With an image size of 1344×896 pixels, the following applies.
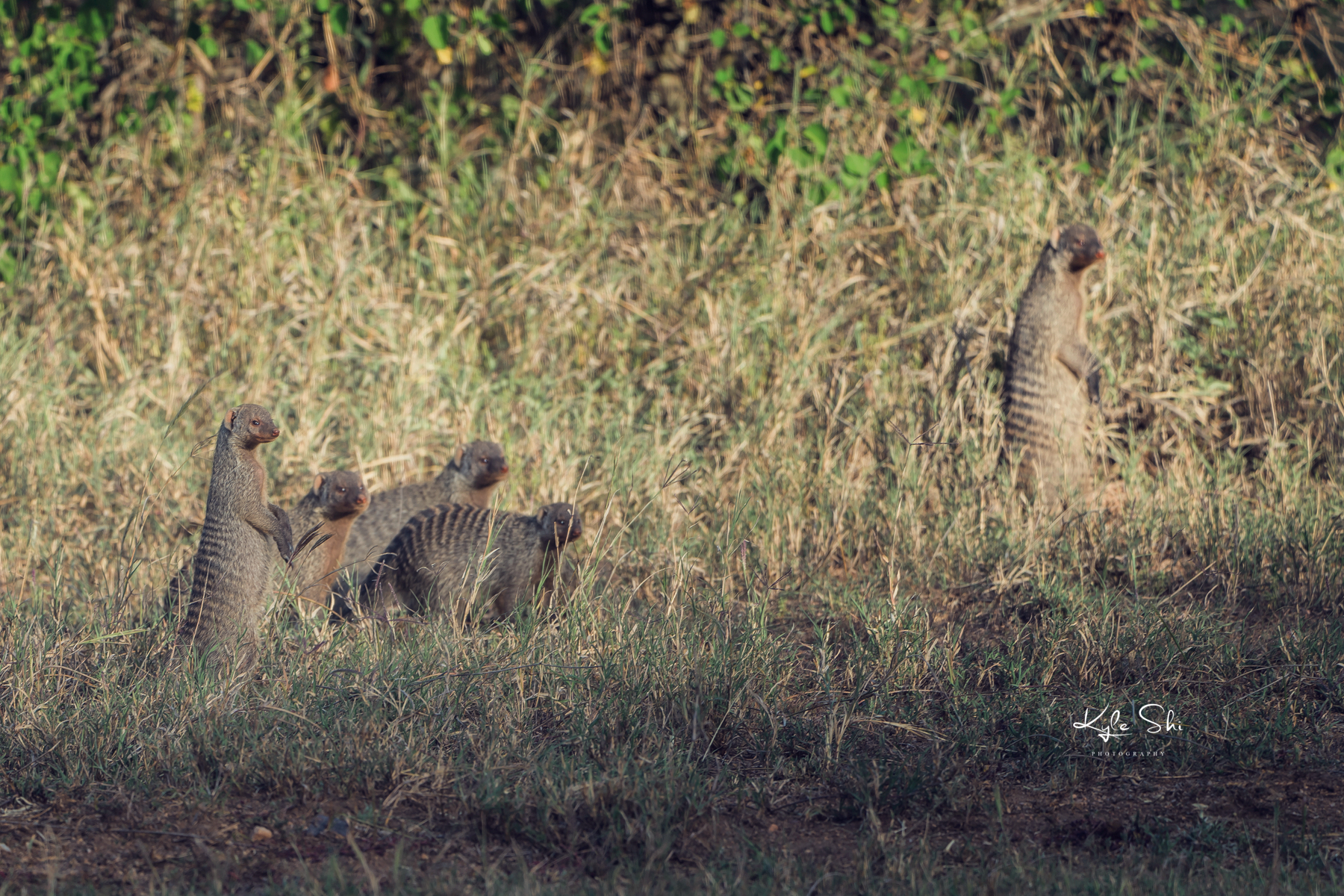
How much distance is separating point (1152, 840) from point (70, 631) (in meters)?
2.80

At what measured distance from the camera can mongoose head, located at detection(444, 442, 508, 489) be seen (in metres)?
4.92

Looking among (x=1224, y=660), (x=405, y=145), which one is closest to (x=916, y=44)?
(x=405, y=145)

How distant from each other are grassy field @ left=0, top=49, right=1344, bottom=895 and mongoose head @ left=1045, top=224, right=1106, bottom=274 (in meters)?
0.45

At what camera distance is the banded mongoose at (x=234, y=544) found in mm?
3746

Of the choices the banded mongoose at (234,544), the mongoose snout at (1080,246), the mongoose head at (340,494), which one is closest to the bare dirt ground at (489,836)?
the banded mongoose at (234,544)

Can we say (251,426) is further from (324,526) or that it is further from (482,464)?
(482,464)

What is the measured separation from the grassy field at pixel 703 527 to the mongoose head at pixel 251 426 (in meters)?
0.39

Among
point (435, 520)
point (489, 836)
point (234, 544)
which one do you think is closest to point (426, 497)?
A: point (435, 520)

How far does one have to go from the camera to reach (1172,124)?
6617mm

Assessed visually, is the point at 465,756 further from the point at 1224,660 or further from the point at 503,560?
the point at 1224,660

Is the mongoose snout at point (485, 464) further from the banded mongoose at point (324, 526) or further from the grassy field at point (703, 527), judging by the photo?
the banded mongoose at point (324, 526)

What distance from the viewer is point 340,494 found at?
4348 millimetres

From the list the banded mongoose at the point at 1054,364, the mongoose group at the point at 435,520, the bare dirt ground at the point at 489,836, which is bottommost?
the bare dirt ground at the point at 489,836

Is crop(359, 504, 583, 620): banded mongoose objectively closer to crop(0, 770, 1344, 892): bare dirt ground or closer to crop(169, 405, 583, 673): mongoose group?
crop(169, 405, 583, 673): mongoose group
